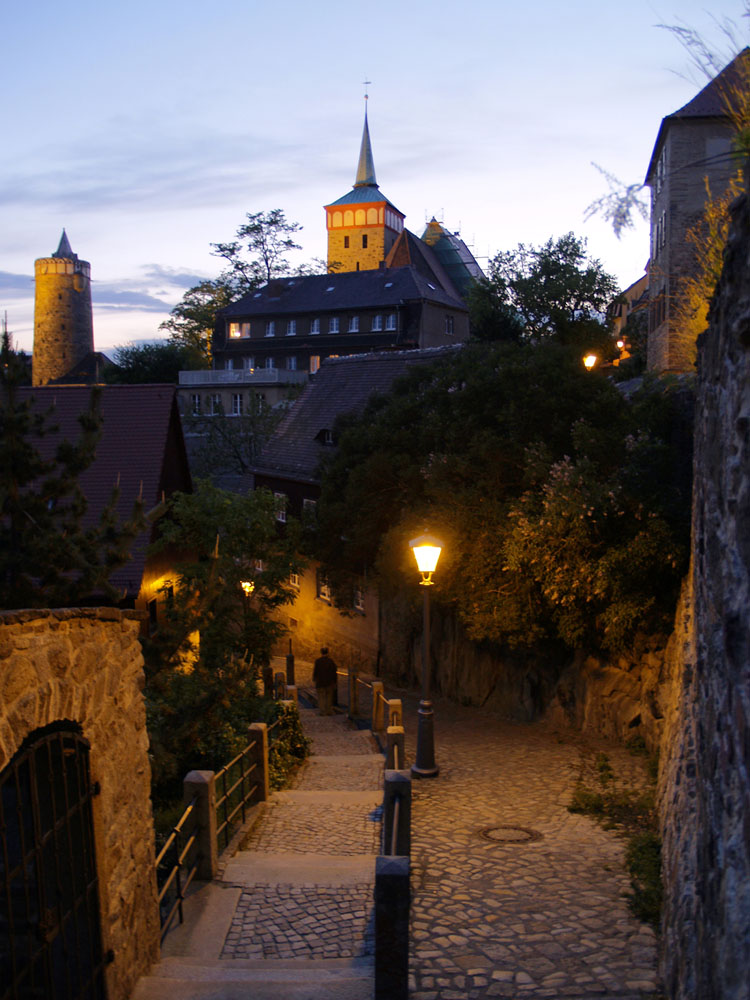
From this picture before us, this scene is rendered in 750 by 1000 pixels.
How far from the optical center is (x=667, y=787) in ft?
29.2

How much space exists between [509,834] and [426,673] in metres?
2.69

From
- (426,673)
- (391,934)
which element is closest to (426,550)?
(426,673)

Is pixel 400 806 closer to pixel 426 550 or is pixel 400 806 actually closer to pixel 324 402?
pixel 426 550

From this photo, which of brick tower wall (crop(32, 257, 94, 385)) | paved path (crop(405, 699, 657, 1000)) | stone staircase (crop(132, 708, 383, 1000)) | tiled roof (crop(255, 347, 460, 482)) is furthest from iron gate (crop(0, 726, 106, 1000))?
brick tower wall (crop(32, 257, 94, 385))

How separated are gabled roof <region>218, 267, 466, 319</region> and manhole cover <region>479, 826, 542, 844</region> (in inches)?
1752

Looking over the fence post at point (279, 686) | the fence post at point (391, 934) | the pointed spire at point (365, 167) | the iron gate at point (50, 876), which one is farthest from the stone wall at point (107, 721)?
the pointed spire at point (365, 167)

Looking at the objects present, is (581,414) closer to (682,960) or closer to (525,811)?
(525,811)

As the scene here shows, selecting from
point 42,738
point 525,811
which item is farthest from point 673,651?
point 42,738

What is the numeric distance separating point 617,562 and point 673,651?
55.7 inches

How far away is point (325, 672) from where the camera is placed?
17906mm

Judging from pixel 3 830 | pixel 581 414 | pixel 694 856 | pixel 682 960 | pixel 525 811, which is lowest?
pixel 525 811

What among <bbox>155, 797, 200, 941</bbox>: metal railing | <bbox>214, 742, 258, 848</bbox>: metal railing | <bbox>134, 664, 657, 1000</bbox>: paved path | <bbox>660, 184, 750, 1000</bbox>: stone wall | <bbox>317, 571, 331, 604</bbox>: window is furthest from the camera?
<bbox>317, 571, 331, 604</bbox>: window

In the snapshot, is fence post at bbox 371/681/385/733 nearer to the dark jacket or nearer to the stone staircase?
the dark jacket

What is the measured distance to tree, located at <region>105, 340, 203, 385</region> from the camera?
52156 mm
